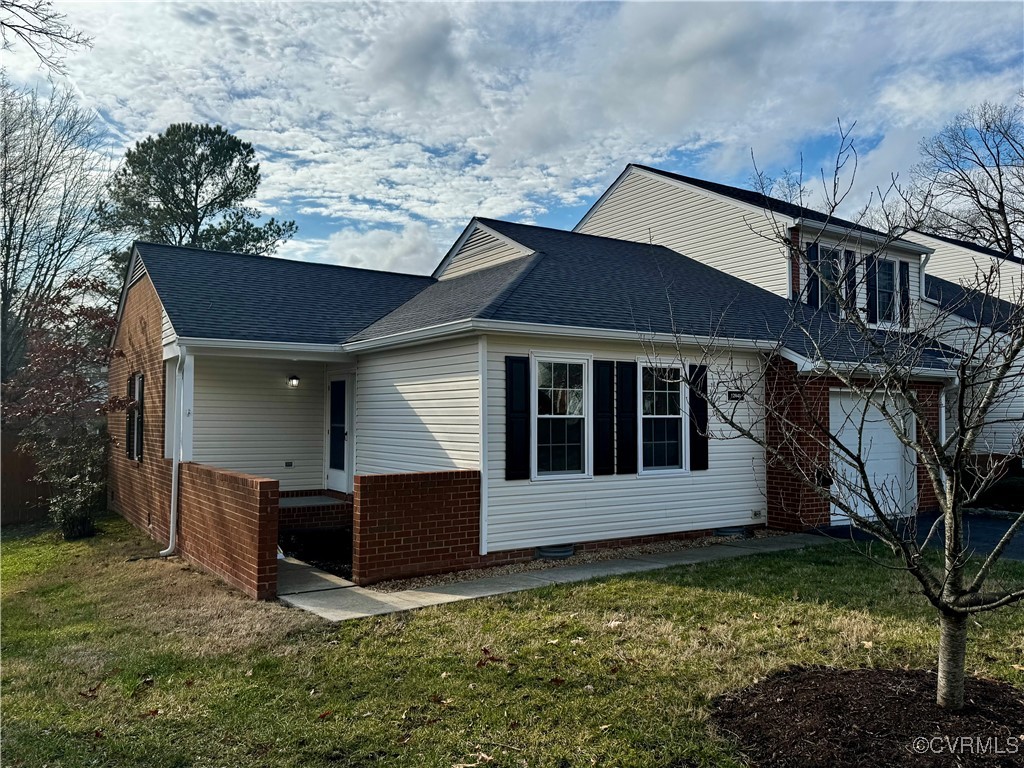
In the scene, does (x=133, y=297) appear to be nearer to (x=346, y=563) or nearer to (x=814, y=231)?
(x=346, y=563)

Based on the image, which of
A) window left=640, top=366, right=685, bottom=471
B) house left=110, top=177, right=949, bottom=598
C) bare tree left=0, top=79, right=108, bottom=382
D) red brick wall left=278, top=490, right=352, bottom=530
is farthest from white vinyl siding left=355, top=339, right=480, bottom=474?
bare tree left=0, top=79, right=108, bottom=382

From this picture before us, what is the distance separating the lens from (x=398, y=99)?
11836mm

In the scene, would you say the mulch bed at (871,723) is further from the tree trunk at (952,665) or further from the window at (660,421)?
the window at (660,421)

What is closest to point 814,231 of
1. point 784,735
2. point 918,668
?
point 918,668

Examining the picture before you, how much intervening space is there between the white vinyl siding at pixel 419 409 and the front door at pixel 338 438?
1.21 ft

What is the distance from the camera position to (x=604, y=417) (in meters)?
9.11

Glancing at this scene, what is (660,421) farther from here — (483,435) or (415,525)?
(415,525)

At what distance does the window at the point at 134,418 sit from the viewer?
42.2ft

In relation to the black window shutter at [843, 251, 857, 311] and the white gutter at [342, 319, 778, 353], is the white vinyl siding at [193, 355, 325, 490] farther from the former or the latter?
the black window shutter at [843, 251, 857, 311]

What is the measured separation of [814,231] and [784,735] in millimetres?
11857

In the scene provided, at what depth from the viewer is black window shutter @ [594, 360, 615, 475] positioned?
9.05 metres

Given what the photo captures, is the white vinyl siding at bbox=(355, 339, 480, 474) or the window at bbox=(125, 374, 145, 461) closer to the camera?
the white vinyl siding at bbox=(355, 339, 480, 474)

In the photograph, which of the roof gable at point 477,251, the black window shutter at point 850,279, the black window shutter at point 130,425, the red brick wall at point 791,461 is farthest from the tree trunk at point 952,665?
the black window shutter at point 130,425

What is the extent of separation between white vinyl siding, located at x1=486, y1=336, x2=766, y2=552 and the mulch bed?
4179mm
